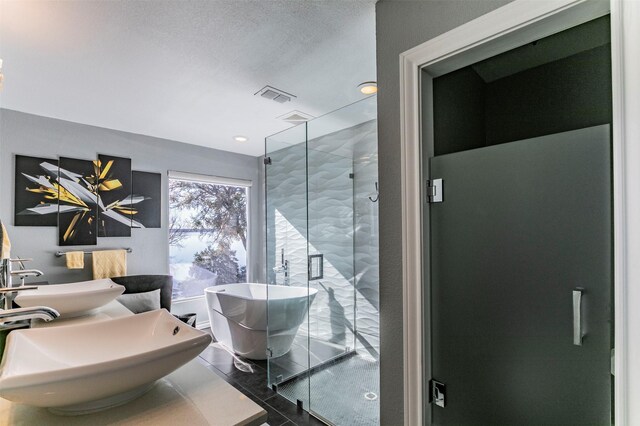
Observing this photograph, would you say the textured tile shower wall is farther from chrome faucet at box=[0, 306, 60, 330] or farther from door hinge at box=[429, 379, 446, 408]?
chrome faucet at box=[0, 306, 60, 330]

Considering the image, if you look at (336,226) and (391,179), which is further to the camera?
(336,226)

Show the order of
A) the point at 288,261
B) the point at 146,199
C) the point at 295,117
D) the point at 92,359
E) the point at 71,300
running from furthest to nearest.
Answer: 1. the point at 146,199
2. the point at 295,117
3. the point at 288,261
4. the point at 71,300
5. the point at 92,359

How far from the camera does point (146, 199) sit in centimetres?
356

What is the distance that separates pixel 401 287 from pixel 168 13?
176 cm

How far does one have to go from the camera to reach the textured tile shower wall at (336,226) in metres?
2.26

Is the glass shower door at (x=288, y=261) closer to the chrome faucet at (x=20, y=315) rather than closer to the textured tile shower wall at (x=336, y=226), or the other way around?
the textured tile shower wall at (x=336, y=226)

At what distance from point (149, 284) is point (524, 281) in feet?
11.2

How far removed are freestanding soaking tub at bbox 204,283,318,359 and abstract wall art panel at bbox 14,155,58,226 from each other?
5.66ft

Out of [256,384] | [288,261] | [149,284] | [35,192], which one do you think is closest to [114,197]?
[35,192]

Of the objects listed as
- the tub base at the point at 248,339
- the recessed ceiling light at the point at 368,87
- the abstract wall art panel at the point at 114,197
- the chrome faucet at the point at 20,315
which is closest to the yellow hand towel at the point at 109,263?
the abstract wall art panel at the point at 114,197

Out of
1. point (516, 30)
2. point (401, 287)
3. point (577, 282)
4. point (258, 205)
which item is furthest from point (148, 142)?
point (577, 282)

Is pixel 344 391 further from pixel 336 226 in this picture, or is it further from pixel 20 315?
pixel 20 315

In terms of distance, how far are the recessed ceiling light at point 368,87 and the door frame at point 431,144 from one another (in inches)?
35.5

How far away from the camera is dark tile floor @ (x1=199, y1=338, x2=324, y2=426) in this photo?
7.39ft
